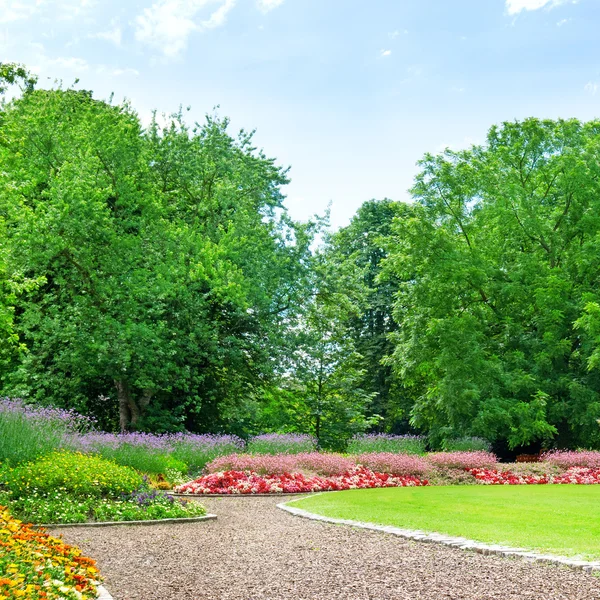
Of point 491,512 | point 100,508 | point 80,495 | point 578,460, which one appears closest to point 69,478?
point 80,495

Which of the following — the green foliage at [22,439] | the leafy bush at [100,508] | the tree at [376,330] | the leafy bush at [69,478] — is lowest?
the leafy bush at [100,508]

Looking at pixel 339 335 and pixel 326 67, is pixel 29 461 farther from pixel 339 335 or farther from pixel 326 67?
pixel 339 335

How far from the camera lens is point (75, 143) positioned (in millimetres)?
20672

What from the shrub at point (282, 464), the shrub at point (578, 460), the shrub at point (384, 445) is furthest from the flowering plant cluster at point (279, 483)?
the shrub at point (578, 460)

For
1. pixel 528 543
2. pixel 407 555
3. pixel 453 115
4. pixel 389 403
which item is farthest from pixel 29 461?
pixel 389 403

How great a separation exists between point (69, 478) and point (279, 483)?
16.8 ft

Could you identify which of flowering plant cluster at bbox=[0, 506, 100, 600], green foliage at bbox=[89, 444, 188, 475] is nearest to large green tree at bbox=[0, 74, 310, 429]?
green foliage at bbox=[89, 444, 188, 475]

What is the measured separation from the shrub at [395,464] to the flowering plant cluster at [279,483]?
517 millimetres

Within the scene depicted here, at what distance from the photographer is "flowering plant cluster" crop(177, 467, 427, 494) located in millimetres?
13480

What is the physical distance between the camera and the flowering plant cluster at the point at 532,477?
1678cm

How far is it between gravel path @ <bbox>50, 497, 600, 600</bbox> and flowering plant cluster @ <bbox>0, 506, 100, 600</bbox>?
38cm

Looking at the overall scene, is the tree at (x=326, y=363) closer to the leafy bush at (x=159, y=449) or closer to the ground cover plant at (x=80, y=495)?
the leafy bush at (x=159, y=449)

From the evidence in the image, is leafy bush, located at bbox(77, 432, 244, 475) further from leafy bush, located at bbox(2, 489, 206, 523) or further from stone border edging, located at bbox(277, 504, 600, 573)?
stone border edging, located at bbox(277, 504, 600, 573)

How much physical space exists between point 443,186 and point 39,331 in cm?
1554
